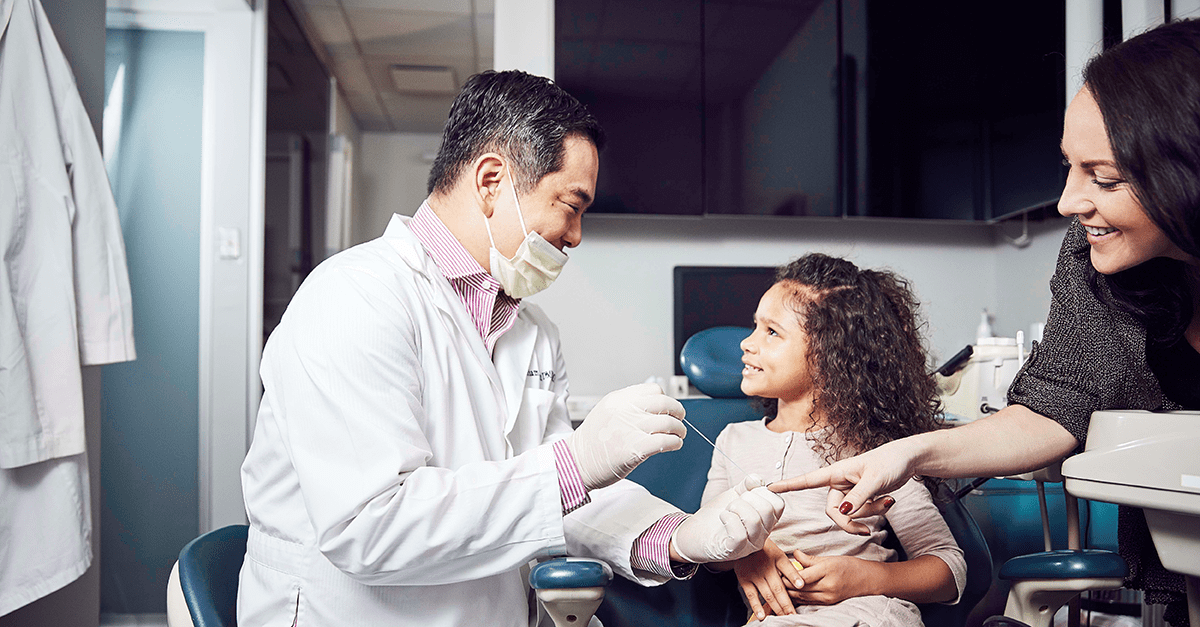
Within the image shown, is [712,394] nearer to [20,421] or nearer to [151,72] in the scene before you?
[20,421]

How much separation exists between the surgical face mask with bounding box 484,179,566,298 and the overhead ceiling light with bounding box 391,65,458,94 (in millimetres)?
3257

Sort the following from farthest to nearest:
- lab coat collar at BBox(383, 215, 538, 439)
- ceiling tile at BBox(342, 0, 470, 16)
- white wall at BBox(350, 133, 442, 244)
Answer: white wall at BBox(350, 133, 442, 244) → ceiling tile at BBox(342, 0, 470, 16) → lab coat collar at BBox(383, 215, 538, 439)

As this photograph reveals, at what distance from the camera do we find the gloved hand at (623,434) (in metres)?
0.81

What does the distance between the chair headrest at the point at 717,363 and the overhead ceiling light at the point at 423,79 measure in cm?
308

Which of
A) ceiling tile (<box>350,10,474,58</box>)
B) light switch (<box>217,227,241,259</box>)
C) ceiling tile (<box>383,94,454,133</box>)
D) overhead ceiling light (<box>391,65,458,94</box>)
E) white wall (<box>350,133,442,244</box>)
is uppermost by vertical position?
ceiling tile (<box>383,94,454,133</box>)

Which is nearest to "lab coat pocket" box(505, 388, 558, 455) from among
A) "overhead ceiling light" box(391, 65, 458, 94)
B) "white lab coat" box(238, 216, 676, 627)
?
"white lab coat" box(238, 216, 676, 627)

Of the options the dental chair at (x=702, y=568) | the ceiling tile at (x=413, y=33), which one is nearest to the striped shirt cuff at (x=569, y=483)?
the dental chair at (x=702, y=568)

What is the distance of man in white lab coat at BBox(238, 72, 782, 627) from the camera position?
79 centimetres

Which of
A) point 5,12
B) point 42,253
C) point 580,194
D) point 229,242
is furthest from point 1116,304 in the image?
point 229,242

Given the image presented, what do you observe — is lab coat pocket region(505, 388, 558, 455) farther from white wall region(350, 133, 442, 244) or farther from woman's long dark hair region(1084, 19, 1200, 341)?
white wall region(350, 133, 442, 244)

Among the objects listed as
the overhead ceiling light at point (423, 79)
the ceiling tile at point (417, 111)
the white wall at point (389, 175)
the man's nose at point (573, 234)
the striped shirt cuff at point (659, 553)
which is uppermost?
the ceiling tile at point (417, 111)

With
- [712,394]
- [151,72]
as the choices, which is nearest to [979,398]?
[712,394]

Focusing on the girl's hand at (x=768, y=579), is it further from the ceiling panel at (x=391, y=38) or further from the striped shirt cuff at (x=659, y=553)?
the ceiling panel at (x=391, y=38)

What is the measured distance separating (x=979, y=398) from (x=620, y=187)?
4.02ft
